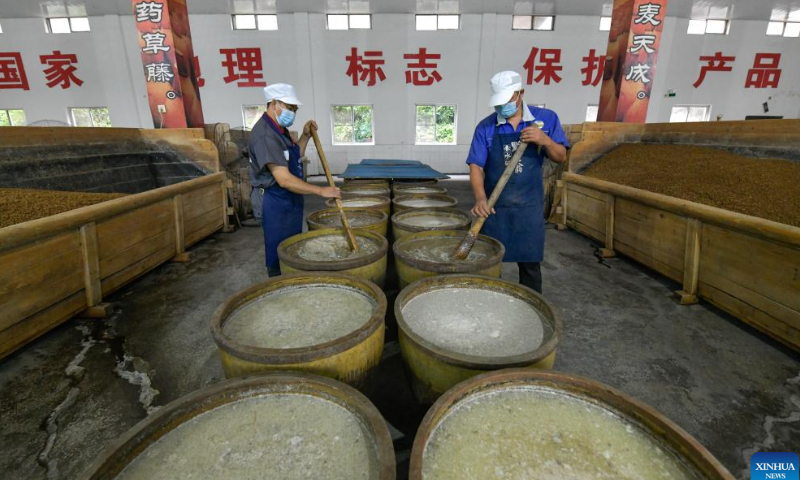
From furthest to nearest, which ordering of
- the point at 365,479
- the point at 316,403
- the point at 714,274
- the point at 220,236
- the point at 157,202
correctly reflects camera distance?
1. the point at 220,236
2. the point at 157,202
3. the point at 714,274
4. the point at 316,403
5. the point at 365,479

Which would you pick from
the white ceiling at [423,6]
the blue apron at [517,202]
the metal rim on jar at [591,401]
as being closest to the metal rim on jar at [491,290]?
the metal rim on jar at [591,401]

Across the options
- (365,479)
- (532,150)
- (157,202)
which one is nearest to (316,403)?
(365,479)

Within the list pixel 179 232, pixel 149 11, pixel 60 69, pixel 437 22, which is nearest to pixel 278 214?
pixel 179 232

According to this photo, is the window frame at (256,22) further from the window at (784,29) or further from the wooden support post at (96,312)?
the window at (784,29)

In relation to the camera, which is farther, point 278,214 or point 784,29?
point 784,29

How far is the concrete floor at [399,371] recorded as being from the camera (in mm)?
2125

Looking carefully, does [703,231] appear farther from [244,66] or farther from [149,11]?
[244,66]

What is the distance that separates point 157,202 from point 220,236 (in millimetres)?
1859

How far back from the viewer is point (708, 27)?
1316 centimetres

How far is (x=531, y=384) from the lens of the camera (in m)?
1.46

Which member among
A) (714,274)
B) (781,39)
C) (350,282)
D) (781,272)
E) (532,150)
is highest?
(781,39)

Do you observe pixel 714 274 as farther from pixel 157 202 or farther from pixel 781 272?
pixel 157 202

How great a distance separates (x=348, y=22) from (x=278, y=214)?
11.9 m

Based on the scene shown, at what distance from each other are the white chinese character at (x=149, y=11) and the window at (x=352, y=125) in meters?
7.35
